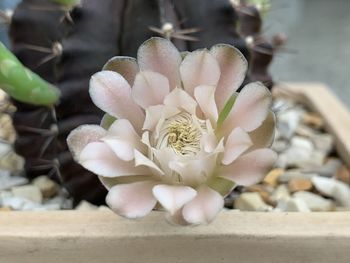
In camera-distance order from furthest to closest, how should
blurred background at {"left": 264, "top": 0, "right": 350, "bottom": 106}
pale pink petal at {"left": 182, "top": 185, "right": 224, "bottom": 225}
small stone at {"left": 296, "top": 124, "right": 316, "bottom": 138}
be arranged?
blurred background at {"left": 264, "top": 0, "right": 350, "bottom": 106} → small stone at {"left": 296, "top": 124, "right": 316, "bottom": 138} → pale pink petal at {"left": 182, "top": 185, "right": 224, "bottom": 225}

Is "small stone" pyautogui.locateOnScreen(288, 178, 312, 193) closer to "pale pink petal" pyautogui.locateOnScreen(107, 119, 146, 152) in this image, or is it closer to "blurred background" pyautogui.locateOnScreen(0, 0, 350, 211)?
"blurred background" pyautogui.locateOnScreen(0, 0, 350, 211)

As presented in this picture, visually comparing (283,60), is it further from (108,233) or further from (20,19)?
(108,233)

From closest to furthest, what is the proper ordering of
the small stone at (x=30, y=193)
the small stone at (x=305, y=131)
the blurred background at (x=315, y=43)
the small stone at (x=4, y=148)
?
the small stone at (x=30, y=193), the small stone at (x=4, y=148), the small stone at (x=305, y=131), the blurred background at (x=315, y=43)

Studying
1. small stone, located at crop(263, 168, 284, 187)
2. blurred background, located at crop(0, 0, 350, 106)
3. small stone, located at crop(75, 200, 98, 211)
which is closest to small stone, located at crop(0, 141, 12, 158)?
small stone, located at crop(75, 200, 98, 211)

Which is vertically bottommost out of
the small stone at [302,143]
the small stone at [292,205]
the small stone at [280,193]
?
the small stone at [302,143]

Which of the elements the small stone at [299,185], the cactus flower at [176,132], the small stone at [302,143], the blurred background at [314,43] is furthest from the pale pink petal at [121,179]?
the blurred background at [314,43]

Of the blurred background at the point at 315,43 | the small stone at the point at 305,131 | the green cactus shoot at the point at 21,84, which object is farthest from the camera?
the blurred background at the point at 315,43

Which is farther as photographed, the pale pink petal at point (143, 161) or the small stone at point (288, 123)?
the small stone at point (288, 123)

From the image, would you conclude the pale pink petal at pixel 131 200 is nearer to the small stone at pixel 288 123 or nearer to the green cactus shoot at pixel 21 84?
the green cactus shoot at pixel 21 84

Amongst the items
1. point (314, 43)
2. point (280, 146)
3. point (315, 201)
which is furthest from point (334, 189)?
point (314, 43)
